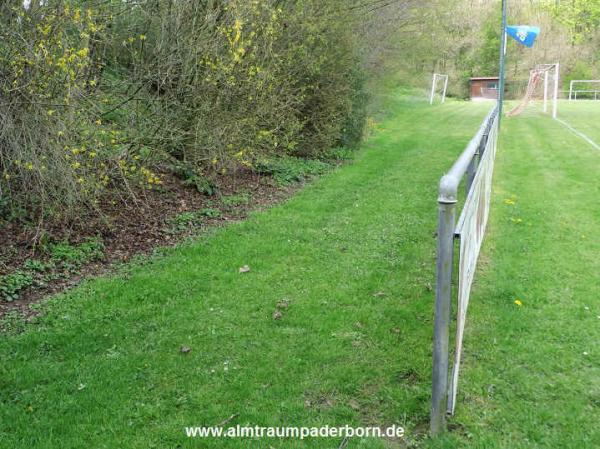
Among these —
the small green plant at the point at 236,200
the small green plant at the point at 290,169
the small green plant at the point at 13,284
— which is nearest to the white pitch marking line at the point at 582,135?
the small green plant at the point at 290,169

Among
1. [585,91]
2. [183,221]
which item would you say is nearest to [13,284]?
[183,221]

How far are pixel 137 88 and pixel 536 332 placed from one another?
18.6 ft

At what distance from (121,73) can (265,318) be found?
455 centimetres

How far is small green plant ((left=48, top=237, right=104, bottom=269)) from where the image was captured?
6.00 metres

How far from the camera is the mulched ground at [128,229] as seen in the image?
5684 millimetres

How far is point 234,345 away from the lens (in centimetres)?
439

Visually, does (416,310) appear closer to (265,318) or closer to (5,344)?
(265,318)

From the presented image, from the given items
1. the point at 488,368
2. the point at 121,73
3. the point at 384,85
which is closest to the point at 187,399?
the point at 488,368

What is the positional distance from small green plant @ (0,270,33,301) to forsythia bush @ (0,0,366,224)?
88 cm

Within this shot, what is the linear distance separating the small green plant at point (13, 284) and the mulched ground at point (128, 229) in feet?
0.18

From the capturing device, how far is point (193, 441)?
3.27 meters

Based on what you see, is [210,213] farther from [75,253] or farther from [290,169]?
[290,169]

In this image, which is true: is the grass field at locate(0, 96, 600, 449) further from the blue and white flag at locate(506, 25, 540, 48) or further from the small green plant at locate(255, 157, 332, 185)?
the blue and white flag at locate(506, 25, 540, 48)

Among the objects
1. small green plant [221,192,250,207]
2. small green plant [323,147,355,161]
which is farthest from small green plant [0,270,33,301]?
small green plant [323,147,355,161]
